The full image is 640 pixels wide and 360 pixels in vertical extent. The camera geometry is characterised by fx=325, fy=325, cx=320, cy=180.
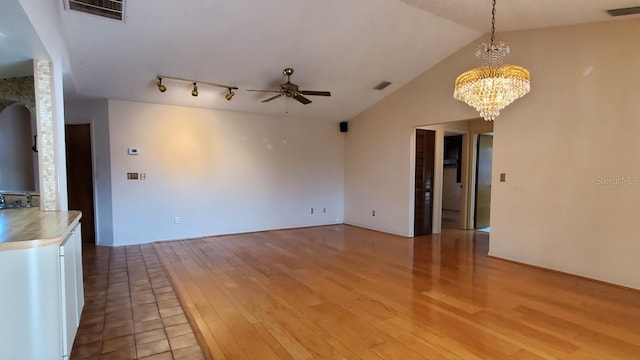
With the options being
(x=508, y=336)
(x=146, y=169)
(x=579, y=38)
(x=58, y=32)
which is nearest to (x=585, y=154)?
(x=579, y=38)

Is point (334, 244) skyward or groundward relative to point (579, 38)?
groundward

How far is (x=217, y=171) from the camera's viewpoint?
622 centimetres

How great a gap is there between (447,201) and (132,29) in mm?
9029

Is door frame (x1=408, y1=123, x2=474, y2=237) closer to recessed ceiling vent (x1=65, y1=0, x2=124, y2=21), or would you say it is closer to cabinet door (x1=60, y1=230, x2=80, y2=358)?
recessed ceiling vent (x1=65, y1=0, x2=124, y2=21)

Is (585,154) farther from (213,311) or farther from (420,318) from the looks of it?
(213,311)

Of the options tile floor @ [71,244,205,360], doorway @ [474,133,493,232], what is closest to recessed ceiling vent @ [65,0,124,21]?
tile floor @ [71,244,205,360]

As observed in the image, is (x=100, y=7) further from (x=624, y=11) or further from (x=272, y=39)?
(x=624, y=11)

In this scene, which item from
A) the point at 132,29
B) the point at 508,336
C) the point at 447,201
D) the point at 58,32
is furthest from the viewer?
the point at 447,201

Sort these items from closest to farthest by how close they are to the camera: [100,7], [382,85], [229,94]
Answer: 1. [100,7]
2. [229,94]
3. [382,85]

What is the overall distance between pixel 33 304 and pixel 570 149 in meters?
5.29

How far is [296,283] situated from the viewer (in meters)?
3.73

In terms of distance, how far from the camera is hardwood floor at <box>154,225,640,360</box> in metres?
2.40

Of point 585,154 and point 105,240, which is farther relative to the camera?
point 105,240

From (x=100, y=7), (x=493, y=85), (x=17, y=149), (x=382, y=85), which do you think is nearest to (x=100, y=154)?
(x=17, y=149)
